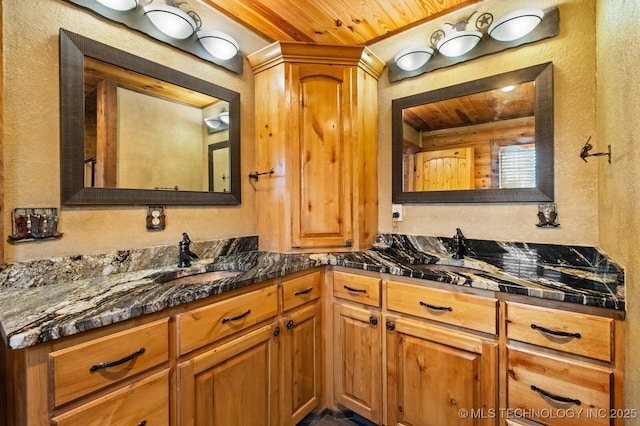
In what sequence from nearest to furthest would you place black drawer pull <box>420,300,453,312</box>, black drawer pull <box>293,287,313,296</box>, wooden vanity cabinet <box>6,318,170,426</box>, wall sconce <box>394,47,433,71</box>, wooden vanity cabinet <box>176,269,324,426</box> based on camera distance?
wooden vanity cabinet <box>6,318,170,426</box>
wooden vanity cabinet <box>176,269,324,426</box>
black drawer pull <box>420,300,453,312</box>
black drawer pull <box>293,287,313,296</box>
wall sconce <box>394,47,433,71</box>

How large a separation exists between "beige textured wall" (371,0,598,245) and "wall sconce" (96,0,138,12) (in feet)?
5.67

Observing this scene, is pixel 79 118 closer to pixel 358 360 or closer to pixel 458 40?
pixel 358 360

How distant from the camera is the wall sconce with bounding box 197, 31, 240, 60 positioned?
1.65 m

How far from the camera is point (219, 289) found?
111cm

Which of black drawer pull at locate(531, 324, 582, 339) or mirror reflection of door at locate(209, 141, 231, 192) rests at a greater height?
mirror reflection of door at locate(209, 141, 231, 192)

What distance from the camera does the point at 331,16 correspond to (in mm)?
1890

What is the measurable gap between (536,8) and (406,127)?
0.89 meters

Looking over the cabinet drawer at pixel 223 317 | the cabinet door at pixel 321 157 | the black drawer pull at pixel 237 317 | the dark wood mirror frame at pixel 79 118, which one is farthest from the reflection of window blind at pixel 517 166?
the dark wood mirror frame at pixel 79 118

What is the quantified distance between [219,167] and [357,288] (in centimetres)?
111

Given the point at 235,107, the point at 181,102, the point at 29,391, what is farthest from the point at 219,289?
the point at 235,107

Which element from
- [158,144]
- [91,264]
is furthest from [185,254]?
[158,144]

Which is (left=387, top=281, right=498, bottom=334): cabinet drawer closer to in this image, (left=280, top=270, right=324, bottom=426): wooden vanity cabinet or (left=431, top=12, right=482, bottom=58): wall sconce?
(left=280, top=270, right=324, bottom=426): wooden vanity cabinet

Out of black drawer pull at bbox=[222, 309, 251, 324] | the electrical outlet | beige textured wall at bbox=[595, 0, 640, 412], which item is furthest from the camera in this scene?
the electrical outlet

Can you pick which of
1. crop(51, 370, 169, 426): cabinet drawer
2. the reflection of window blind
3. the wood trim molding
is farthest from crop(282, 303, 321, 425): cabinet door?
the wood trim molding
